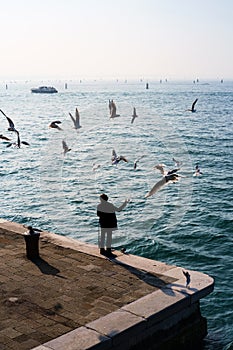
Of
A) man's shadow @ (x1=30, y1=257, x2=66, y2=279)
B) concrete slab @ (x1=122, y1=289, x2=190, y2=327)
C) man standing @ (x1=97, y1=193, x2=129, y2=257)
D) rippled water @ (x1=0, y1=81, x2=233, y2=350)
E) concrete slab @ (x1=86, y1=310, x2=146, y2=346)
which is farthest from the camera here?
rippled water @ (x1=0, y1=81, x2=233, y2=350)

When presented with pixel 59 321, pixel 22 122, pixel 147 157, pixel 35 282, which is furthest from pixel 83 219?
pixel 22 122

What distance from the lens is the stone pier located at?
852 cm

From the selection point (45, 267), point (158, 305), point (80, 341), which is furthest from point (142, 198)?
point (80, 341)

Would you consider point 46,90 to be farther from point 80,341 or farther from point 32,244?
point 80,341

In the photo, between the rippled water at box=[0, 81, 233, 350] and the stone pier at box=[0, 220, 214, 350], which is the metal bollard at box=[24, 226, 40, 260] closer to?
the stone pier at box=[0, 220, 214, 350]

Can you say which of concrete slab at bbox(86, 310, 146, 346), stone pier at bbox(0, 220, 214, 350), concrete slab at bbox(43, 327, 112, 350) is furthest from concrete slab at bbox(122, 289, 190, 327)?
concrete slab at bbox(43, 327, 112, 350)

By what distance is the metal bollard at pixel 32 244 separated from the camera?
11836 mm

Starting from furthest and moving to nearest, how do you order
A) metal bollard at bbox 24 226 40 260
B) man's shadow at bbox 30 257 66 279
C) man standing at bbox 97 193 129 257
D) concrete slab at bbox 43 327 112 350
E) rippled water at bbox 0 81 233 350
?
rippled water at bbox 0 81 233 350
man standing at bbox 97 193 129 257
metal bollard at bbox 24 226 40 260
man's shadow at bbox 30 257 66 279
concrete slab at bbox 43 327 112 350

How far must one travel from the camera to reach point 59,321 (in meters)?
8.95

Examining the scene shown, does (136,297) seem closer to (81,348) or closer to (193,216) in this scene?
(81,348)

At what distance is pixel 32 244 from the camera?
468 inches

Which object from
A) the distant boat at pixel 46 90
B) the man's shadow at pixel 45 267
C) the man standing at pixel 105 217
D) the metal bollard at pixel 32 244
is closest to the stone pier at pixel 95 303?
the man's shadow at pixel 45 267

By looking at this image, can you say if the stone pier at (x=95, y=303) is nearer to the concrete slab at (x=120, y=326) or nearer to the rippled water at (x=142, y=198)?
the concrete slab at (x=120, y=326)

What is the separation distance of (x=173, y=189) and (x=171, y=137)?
43.3ft
